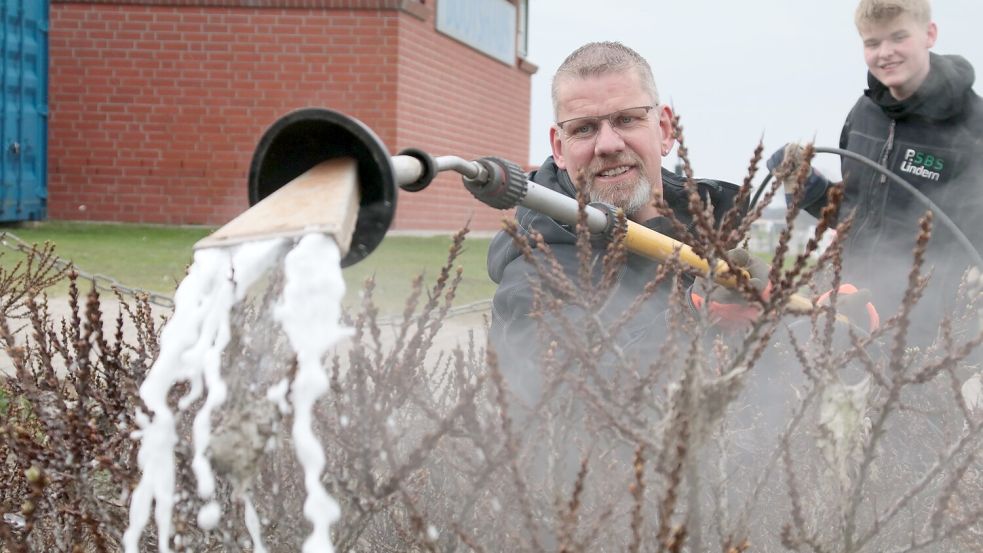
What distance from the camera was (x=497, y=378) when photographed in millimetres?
1384

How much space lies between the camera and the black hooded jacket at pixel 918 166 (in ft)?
12.6

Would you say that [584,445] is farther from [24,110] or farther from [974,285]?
[24,110]

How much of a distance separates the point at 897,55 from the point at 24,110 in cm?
1197

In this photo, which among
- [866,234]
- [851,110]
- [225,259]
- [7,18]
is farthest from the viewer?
[7,18]

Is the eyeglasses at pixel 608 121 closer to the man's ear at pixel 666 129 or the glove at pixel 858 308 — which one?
the man's ear at pixel 666 129

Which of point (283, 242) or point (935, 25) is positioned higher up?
point (935, 25)

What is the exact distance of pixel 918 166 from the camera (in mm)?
4074

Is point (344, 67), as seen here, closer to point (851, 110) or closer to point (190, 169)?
point (190, 169)

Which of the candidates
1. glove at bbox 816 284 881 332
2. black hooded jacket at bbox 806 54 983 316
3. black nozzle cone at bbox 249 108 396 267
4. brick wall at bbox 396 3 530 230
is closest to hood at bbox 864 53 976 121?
black hooded jacket at bbox 806 54 983 316

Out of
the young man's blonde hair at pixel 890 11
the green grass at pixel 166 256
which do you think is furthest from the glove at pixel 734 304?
the green grass at pixel 166 256

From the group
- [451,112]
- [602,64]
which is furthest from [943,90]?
[451,112]

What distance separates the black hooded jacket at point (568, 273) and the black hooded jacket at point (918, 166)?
694 millimetres

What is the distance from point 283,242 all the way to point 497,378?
356 millimetres

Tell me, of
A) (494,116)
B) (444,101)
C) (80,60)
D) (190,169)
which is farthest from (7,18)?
(494,116)
